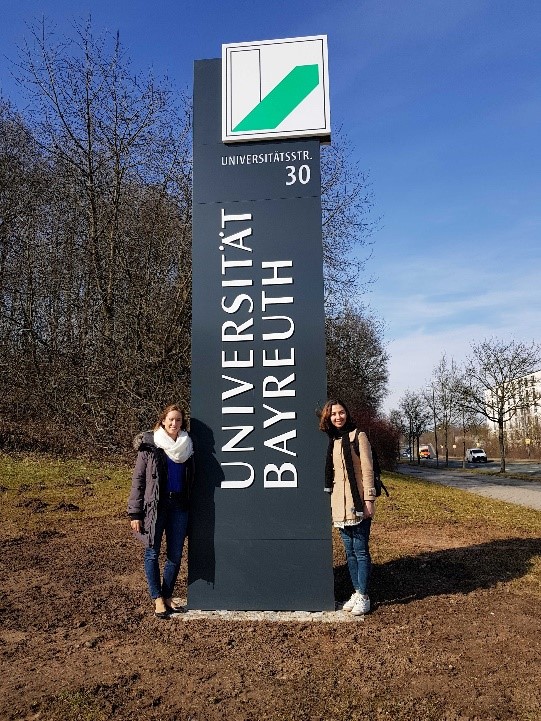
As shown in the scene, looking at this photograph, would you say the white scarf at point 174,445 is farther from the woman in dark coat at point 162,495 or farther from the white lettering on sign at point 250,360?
the white lettering on sign at point 250,360

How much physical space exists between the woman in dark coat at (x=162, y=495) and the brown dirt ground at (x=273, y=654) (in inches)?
13.9

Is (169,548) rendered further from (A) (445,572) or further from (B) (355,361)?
(B) (355,361)

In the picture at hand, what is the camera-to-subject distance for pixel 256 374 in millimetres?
4820

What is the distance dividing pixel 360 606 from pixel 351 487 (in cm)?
91

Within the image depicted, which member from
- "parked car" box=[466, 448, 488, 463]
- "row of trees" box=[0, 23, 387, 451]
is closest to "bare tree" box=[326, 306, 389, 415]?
"row of trees" box=[0, 23, 387, 451]

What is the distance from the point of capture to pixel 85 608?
4.63 metres

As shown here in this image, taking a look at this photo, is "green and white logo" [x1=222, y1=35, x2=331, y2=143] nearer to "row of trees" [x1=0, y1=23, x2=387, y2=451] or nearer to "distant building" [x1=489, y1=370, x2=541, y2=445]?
"row of trees" [x1=0, y1=23, x2=387, y2=451]

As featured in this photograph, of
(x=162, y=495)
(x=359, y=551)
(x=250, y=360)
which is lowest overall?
(x=359, y=551)

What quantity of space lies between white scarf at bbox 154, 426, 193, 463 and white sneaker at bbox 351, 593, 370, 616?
5.69 feet

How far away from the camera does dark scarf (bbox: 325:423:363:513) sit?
4.43m

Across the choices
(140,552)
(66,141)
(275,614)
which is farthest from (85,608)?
(66,141)

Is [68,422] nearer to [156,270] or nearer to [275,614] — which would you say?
[156,270]

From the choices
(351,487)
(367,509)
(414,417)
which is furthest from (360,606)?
(414,417)

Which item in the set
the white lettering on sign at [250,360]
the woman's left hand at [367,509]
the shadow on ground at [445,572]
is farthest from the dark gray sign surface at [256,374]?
the shadow on ground at [445,572]
